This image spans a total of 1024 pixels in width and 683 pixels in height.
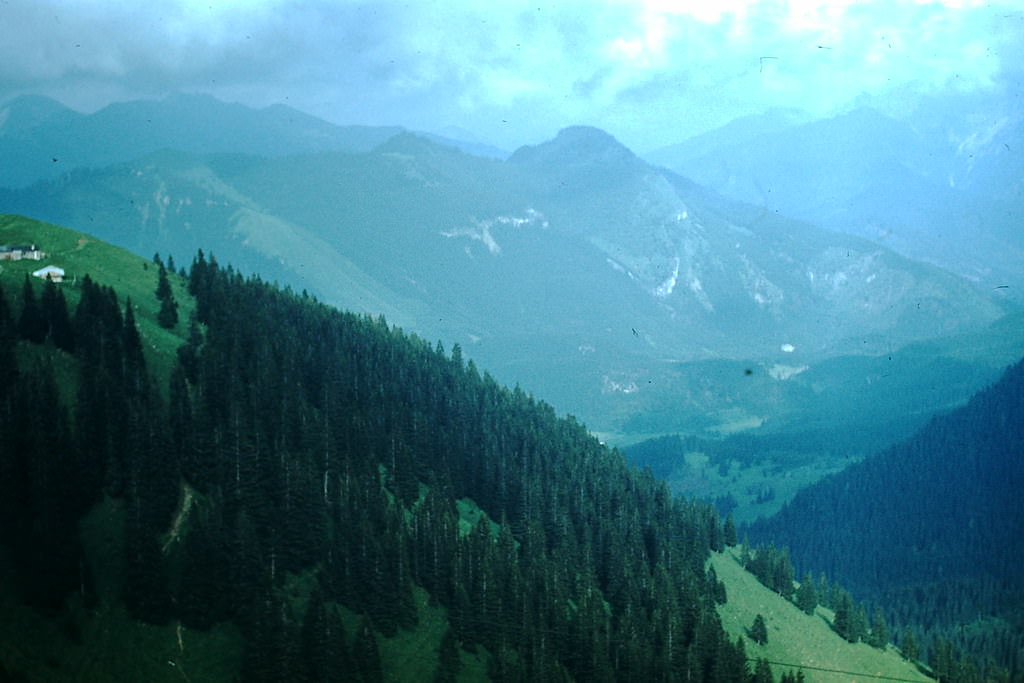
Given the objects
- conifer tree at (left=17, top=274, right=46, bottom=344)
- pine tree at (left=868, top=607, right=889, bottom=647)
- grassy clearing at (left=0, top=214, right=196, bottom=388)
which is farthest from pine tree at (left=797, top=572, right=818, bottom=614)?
conifer tree at (left=17, top=274, right=46, bottom=344)

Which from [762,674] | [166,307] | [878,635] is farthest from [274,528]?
[878,635]

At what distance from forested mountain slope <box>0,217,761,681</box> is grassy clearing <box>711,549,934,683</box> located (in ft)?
21.4

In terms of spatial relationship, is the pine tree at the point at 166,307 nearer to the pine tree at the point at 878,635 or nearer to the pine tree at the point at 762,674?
the pine tree at the point at 762,674

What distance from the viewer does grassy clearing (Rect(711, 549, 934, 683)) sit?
438ft

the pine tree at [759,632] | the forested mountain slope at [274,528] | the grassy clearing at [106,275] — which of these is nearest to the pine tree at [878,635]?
the pine tree at [759,632]

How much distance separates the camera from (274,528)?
347 feet

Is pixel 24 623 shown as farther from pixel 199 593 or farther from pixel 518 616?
pixel 518 616

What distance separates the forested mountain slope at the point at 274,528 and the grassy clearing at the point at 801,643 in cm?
652

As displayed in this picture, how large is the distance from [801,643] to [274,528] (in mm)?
78788

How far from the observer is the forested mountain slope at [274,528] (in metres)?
93.2

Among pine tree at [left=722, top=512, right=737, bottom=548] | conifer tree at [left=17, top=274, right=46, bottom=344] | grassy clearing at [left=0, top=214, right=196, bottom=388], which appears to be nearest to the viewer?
conifer tree at [left=17, top=274, right=46, bottom=344]

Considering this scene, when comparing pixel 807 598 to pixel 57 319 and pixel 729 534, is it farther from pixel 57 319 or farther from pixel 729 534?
pixel 57 319

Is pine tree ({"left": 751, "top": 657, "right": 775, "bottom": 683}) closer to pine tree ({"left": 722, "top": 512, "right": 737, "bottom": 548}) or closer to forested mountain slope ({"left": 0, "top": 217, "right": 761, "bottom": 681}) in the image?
forested mountain slope ({"left": 0, "top": 217, "right": 761, "bottom": 681})

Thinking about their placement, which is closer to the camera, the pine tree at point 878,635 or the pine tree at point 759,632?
the pine tree at point 759,632
